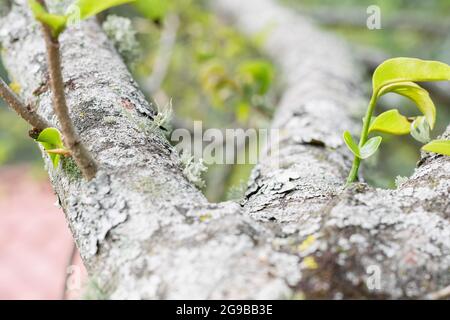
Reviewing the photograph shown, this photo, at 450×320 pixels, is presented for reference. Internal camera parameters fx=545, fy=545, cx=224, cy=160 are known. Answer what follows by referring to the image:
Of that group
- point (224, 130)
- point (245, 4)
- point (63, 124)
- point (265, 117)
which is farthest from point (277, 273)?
point (245, 4)

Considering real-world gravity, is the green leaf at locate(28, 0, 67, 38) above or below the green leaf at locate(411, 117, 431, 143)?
above

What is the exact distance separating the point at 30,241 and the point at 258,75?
7.88 ft

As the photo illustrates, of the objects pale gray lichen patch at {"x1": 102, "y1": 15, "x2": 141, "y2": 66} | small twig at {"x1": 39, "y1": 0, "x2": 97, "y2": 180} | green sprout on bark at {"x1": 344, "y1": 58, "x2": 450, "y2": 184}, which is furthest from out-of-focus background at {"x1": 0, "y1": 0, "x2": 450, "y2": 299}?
green sprout on bark at {"x1": 344, "y1": 58, "x2": 450, "y2": 184}

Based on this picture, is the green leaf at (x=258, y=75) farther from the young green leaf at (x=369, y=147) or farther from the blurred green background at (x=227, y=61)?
the young green leaf at (x=369, y=147)

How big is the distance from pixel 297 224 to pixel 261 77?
0.92m

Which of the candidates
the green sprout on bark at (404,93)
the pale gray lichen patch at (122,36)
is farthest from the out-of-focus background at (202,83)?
the green sprout on bark at (404,93)

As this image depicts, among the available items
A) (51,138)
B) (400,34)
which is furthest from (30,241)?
(51,138)

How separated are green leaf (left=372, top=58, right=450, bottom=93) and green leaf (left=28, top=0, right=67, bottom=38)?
1.10ft

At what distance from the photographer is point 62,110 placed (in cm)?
52

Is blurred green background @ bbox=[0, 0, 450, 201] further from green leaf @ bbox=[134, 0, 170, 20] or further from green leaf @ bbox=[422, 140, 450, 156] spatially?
green leaf @ bbox=[422, 140, 450, 156]

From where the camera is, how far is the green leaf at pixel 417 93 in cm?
62

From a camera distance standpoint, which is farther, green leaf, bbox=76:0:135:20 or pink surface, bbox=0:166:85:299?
pink surface, bbox=0:166:85:299

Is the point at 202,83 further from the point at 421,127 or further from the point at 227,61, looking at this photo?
the point at 421,127

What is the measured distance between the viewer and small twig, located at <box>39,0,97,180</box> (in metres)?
0.48
